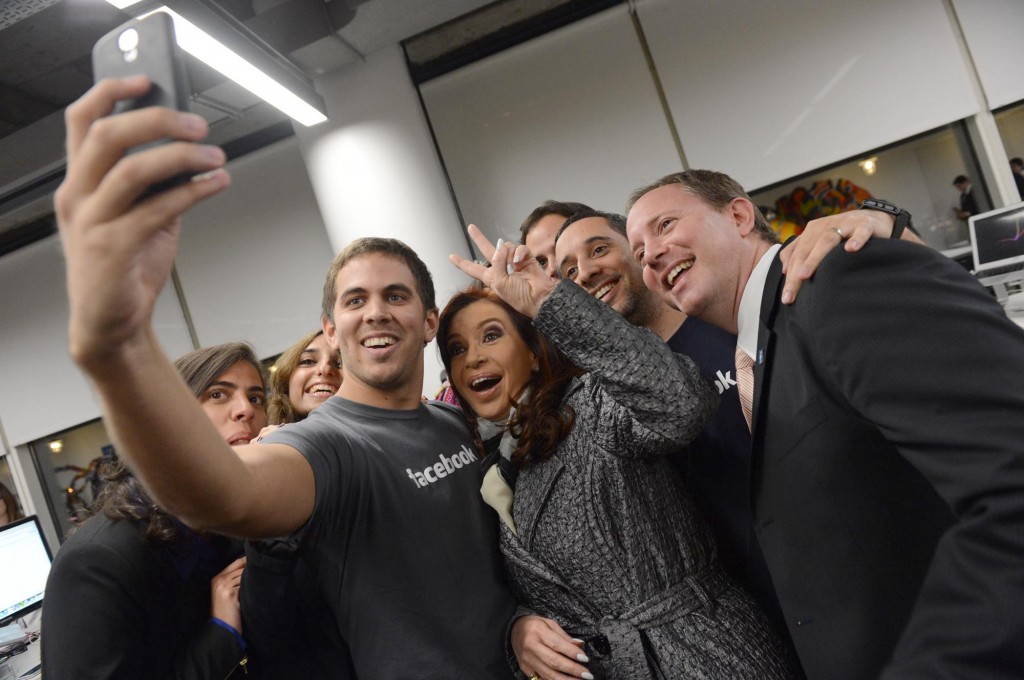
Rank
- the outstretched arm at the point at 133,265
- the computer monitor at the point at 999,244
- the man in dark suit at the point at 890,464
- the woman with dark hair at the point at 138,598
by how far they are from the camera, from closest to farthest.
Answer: the outstretched arm at the point at 133,265
the man in dark suit at the point at 890,464
the woman with dark hair at the point at 138,598
the computer monitor at the point at 999,244

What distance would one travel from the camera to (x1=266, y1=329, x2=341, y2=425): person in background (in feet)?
7.69

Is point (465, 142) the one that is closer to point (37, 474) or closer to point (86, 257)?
point (86, 257)

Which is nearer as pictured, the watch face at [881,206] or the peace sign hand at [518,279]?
the watch face at [881,206]

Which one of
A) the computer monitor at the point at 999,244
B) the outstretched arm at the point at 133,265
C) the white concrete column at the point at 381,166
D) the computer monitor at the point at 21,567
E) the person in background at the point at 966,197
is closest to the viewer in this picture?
the outstretched arm at the point at 133,265

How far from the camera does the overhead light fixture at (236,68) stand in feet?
8.71

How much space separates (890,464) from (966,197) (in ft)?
14.4

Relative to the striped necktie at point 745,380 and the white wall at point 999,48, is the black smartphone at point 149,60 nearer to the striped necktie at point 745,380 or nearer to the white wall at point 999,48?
the striped necktie at point 745,380

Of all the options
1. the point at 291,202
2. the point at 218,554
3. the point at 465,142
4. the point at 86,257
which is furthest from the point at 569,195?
the point at 86,257

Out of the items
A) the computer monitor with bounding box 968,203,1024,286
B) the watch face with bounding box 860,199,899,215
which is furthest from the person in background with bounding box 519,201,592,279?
the computer monitor with bounding box 968,203,1024,286

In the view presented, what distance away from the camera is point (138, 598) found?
1.37 m

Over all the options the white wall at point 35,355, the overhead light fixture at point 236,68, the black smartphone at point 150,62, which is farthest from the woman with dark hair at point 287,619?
the white wall at point 35,355

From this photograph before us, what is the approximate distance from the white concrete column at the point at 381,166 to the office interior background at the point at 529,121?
1 centimetres

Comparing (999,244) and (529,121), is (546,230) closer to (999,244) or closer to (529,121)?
(529,121)

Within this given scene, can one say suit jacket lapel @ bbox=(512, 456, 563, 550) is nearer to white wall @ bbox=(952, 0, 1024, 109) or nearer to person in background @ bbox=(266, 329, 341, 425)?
person in background @ bbox=(266, 329, 341, 425)
